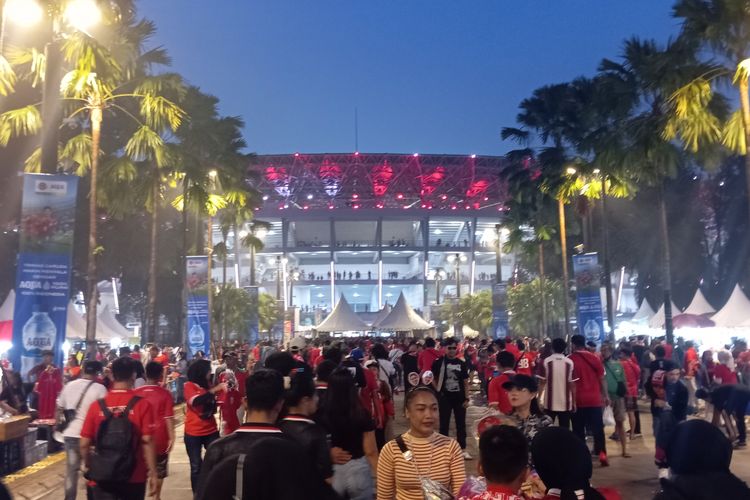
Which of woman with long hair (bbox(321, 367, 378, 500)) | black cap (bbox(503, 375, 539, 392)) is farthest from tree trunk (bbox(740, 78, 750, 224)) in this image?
woman with long hair (bbox(321, 367, 378, 500))

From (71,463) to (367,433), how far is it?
388 centimetres

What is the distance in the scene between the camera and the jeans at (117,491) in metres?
5.35

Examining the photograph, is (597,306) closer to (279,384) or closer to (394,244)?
(279,384)

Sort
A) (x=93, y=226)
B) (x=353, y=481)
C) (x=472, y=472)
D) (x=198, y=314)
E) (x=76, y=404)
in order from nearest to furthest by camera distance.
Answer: (x=353, y=481) → (x=76, y=404) → (x=472, y=472) → (x=93, y=226) → (x=198, y=314)

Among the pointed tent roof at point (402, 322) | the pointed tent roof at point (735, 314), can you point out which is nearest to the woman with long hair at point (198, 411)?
the pointed tent roof at point (735, 314)

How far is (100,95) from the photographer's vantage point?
1662 centimetres

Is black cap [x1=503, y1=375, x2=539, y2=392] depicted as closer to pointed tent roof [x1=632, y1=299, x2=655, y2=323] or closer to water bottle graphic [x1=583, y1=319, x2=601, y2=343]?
water bottle graphic [x1=583, y1=319, x2=601, y2=343]

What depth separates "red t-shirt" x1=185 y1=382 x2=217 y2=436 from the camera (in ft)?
25.1

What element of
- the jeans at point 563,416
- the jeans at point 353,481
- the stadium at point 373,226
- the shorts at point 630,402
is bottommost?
the shorts at point 630,402

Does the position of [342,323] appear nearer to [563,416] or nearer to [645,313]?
[645,313]

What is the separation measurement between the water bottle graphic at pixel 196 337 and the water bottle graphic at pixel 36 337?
39.5 ft

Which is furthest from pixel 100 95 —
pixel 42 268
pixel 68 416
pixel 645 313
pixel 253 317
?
pixel 645 313

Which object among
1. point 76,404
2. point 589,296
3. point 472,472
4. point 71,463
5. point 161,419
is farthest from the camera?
point 589,296

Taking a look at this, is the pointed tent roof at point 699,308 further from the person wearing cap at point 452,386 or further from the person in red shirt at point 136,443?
the person in red shirt at point 136,443
